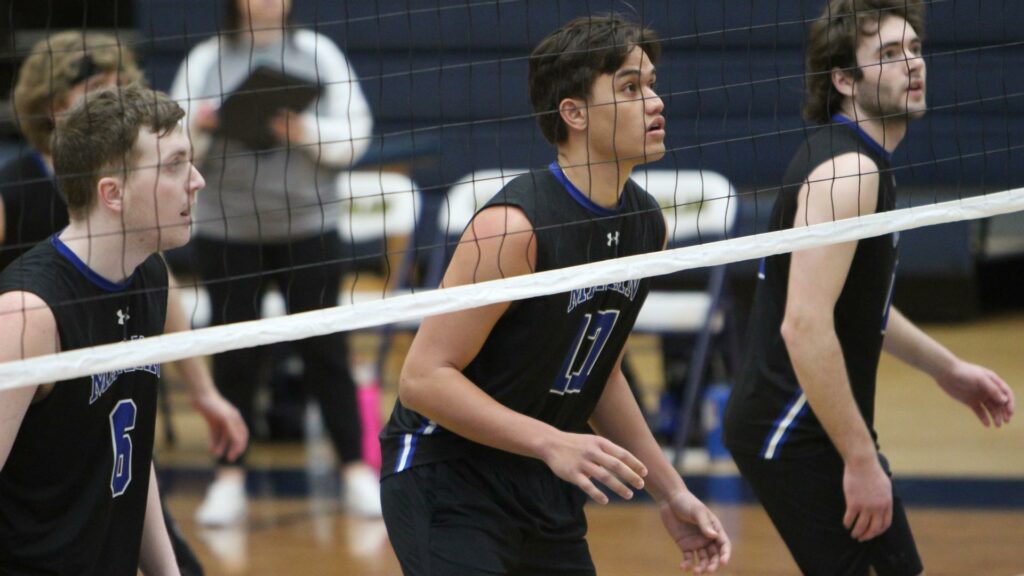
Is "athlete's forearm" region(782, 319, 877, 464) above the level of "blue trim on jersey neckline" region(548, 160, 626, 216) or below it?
below

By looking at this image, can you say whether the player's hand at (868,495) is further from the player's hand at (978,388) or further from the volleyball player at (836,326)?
the player's hand at (978,388)

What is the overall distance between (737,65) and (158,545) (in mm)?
6141

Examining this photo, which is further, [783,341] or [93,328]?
[783,341]

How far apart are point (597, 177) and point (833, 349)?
603 mm

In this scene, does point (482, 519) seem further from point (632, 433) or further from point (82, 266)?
Result: point (82, 266)

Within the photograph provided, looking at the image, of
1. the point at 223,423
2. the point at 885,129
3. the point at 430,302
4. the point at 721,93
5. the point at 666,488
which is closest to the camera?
the point at 430,302

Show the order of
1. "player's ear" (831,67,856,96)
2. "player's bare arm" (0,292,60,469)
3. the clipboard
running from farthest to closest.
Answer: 1. the clipboard
2. "player's ear" (831,67,856,96)
3. "player's bare arm" (0,292,60,469)

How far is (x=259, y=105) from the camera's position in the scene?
5312 millimetres

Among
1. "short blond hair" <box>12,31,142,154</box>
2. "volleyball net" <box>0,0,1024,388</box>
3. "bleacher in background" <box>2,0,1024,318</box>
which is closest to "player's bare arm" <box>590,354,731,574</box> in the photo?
"short blond hair" <box>12,31,142,154</box>

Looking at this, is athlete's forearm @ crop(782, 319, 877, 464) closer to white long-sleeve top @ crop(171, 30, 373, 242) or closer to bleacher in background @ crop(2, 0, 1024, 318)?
white long-sleeve top @ crop(171, 30, 373, 242)

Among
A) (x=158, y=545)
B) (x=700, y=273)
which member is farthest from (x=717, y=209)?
(x=158, y=545)

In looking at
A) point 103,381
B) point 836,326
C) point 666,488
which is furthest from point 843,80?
point 103,381

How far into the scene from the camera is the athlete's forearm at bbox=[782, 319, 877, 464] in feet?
9.31

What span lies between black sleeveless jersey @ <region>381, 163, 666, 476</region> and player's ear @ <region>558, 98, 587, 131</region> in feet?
0.28
